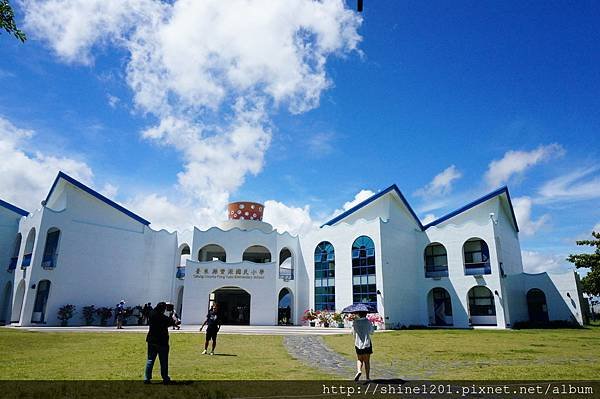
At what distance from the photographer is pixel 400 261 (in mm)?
26891

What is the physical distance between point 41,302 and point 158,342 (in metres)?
21.8

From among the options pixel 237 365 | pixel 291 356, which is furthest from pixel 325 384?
pixel 291 356

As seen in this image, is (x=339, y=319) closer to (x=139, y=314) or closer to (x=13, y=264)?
(x=139, y=314)

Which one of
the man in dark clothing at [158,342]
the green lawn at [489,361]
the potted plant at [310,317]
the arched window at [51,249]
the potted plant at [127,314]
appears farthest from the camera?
the potted plant at [310,317]

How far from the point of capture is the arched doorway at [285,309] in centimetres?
2831

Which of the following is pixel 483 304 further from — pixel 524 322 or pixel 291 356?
pixel 291 356

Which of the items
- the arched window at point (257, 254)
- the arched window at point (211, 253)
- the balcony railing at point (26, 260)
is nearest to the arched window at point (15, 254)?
the balcony railing at point (26, 260)

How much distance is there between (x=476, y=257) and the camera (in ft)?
92.5

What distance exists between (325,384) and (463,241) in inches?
892

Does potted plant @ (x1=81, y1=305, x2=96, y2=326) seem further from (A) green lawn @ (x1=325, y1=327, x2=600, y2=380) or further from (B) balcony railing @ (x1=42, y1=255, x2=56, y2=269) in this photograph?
(A) green lawn @ (x1=325, y1=327, x2=600, y2=380)

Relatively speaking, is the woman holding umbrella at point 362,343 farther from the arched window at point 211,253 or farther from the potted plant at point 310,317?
the arched window at point 211,253

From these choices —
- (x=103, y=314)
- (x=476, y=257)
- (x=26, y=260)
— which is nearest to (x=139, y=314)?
(x=103, y=314)

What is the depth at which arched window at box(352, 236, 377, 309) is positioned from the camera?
2516 centimetres

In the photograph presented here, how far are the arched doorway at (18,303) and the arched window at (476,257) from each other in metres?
27.9
